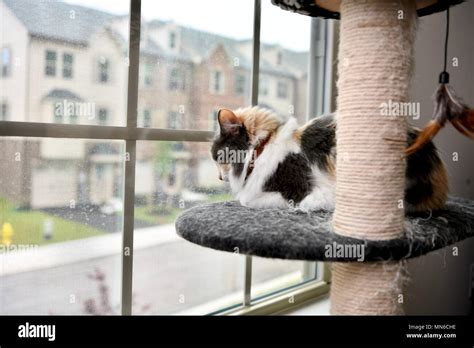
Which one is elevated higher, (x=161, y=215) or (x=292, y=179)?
(x=292, y=179)

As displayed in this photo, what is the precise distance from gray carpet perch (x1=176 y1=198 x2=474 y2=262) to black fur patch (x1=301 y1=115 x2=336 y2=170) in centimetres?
13

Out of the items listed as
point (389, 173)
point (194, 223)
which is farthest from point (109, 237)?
point (389, 173)

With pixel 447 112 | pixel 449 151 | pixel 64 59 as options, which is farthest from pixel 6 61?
pixel 449 151

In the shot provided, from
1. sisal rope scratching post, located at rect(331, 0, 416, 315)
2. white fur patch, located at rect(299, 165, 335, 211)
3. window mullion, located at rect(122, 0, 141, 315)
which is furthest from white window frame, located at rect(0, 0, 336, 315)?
sisal rope scratching post, located at rect(331, 0, 416, 315)

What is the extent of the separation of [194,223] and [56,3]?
55 cm

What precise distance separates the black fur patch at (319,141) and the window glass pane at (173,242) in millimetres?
275

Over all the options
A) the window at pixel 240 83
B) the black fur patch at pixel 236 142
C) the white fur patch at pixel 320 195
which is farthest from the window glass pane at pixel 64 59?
the white fur patch at pixel 320 195

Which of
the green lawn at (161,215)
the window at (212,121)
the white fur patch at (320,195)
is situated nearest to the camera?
the white fur patch at (320,195)

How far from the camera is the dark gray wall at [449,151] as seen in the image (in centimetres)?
110

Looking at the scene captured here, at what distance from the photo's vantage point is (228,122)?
3.29 feet

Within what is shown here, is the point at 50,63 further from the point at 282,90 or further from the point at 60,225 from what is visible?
the point at 282,90

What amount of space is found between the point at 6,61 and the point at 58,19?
143mm

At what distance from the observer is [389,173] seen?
761mm

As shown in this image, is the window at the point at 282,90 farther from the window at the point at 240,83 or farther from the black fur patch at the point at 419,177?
the black fur patch at the point at 419,177
